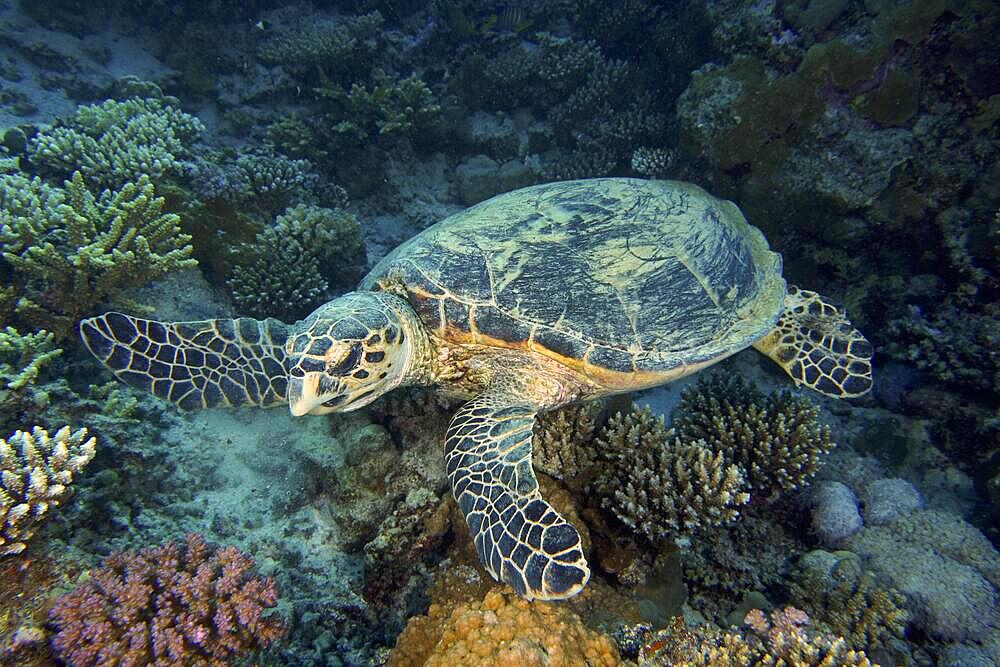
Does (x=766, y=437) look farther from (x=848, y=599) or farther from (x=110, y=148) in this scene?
(x=110, y=148)

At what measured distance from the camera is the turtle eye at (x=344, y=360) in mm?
2625

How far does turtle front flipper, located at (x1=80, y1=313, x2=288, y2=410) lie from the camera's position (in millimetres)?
3061

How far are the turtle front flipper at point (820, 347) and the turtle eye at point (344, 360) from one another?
3.49m

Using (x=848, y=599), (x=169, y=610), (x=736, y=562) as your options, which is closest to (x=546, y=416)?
(x=736, y=562)

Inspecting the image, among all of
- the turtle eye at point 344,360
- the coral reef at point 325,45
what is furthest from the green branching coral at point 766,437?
the coral reef at point 325,45

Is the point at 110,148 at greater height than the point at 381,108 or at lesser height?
lesser

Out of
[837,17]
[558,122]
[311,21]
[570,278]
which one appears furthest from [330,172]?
[837,17]

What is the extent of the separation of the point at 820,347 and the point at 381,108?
662cm

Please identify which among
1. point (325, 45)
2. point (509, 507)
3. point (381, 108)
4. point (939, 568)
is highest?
point (325, 45)

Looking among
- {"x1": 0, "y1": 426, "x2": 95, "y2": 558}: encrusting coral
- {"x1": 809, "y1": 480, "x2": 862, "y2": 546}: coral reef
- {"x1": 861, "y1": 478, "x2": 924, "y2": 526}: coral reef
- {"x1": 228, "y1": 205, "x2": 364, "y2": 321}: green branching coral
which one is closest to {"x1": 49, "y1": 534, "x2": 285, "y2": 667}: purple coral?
{"x1": 0, "y1": 426, "x2": 95, "y2": 558}: encrusting coral

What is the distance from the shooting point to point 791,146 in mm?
4832

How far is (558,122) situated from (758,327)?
546 cm

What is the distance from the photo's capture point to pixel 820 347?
404 centimetres

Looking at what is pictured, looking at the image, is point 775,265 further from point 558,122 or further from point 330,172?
point 330,172
